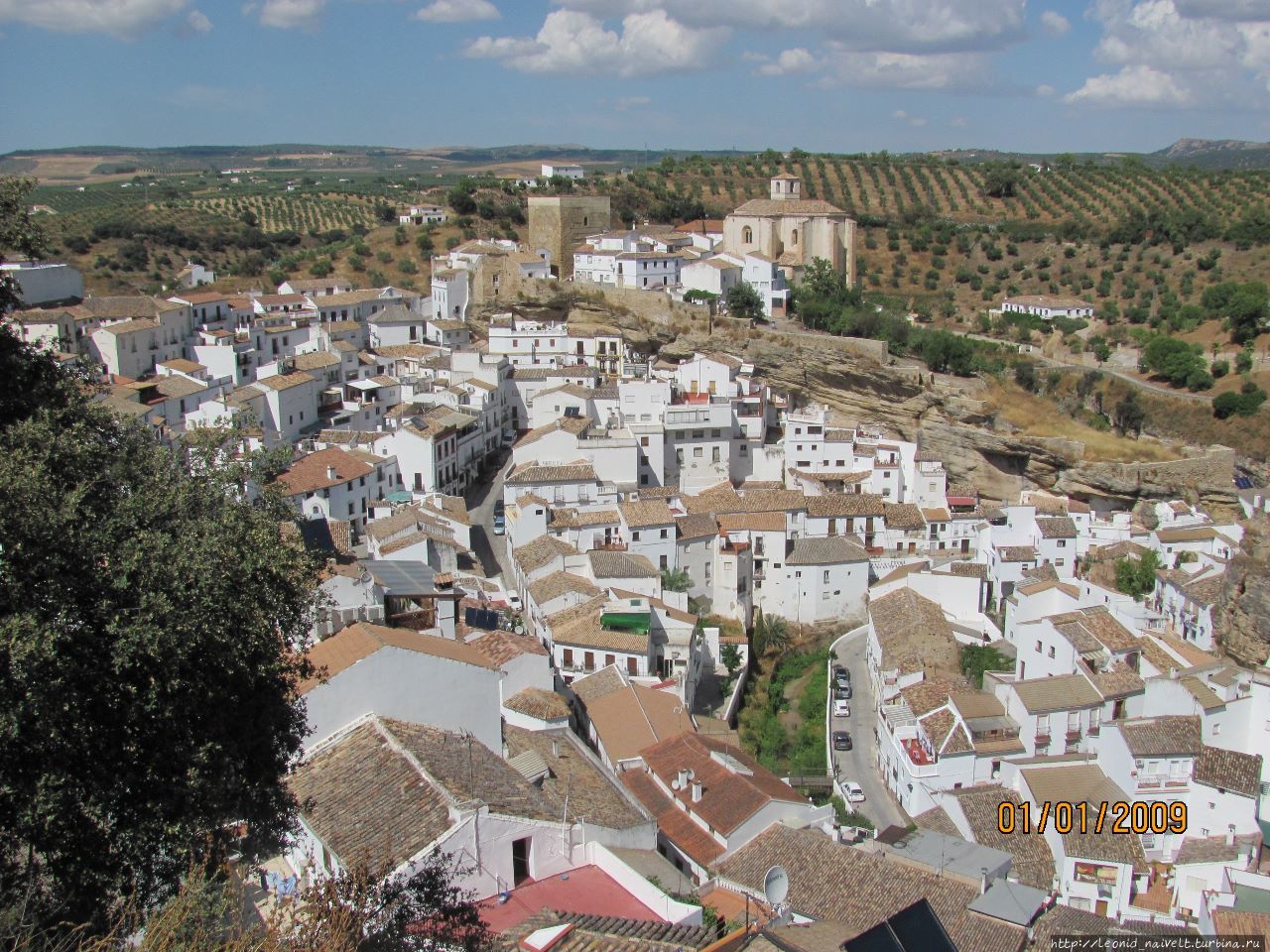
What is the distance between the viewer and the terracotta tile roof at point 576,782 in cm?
1060

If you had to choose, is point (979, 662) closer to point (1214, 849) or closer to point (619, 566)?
point (1214, 849)

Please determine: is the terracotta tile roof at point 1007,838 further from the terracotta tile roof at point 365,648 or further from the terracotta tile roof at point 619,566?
the terracotta tile roof at point 365,648

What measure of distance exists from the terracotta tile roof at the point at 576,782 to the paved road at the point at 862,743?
21.0ft

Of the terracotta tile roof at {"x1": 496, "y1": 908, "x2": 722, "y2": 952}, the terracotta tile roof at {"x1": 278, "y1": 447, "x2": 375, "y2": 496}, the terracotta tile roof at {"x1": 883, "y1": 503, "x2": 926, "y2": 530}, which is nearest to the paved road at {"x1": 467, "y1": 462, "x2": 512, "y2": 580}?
the terracotta tile roof at {"x1": 278, "y1": 447, "x2": 375, "y2": 496}

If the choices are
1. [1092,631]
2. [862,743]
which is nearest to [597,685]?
[862,743]

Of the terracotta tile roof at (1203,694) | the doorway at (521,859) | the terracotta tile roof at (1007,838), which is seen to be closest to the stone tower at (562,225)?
the terracotta tile roof at (1203,694)

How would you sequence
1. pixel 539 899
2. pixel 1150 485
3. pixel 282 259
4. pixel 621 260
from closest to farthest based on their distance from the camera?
1. pixel 539 899
2. pixel 1150 485
3. pixel 621 260
4. pixel 282 259

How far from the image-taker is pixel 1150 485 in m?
28.2

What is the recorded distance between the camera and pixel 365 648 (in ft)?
34.8

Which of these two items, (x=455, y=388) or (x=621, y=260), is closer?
(x=455, y=388)

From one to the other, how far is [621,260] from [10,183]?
2779cm

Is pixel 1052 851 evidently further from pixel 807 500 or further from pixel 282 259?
pixel 282 259

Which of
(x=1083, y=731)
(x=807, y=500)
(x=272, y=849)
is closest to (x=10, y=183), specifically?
(x=272, y=849)

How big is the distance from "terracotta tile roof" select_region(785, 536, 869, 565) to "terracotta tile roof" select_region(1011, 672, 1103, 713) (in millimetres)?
6350
